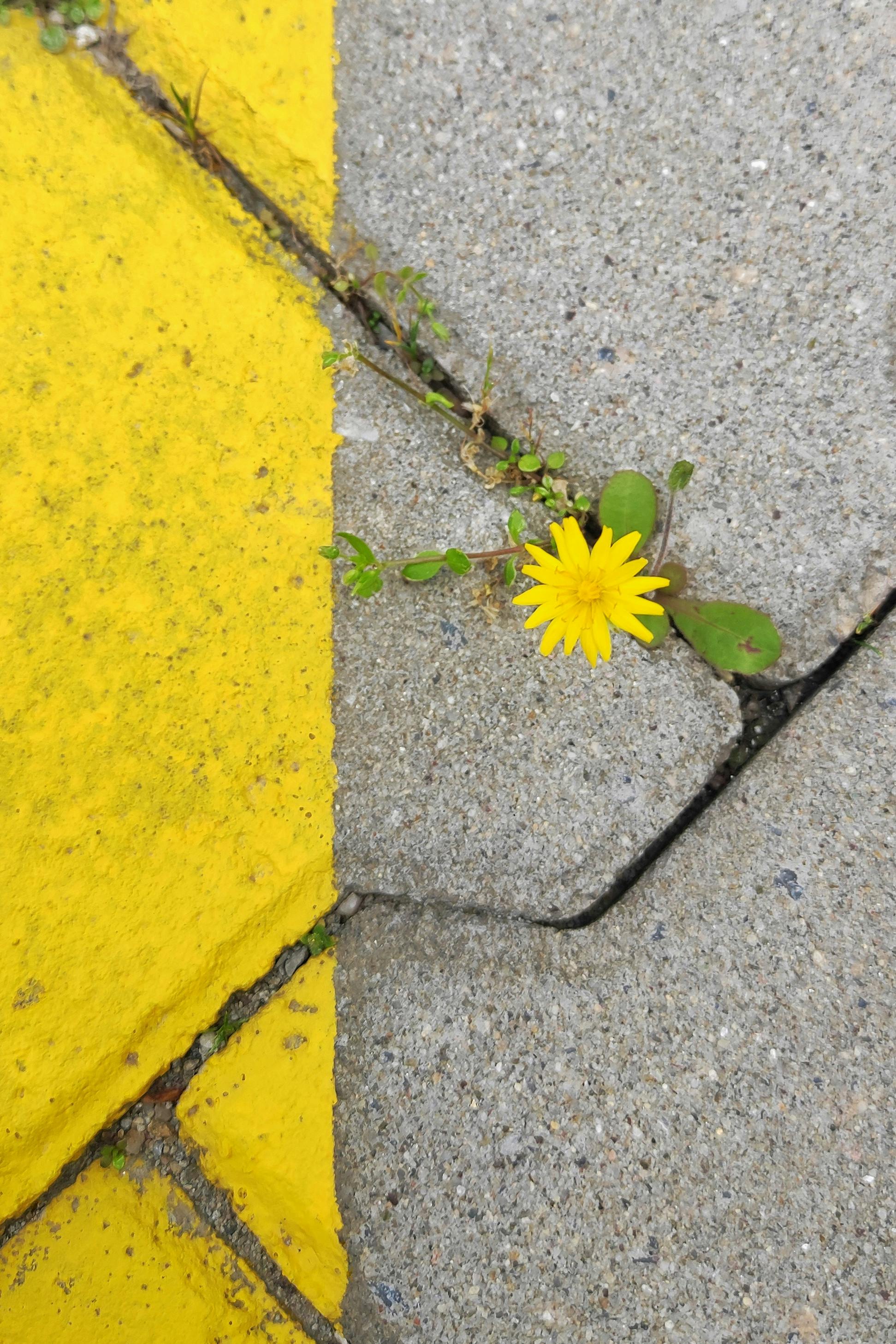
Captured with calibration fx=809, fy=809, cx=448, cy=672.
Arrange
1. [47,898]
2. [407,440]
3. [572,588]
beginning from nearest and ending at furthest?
[572,588] < [47,898] < [407,440]

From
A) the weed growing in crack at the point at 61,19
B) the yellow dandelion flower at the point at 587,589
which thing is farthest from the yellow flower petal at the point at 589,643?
the weed growing in crack at the point at 61,19

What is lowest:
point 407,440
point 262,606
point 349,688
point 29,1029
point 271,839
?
point 29,1029

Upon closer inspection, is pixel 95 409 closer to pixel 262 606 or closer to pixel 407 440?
pixel 262 606

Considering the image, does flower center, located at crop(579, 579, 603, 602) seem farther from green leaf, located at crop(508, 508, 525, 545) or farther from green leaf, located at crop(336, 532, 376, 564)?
green leaf, located at crop(336, 532, 376, 564)

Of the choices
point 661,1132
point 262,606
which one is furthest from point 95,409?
point 661,1132

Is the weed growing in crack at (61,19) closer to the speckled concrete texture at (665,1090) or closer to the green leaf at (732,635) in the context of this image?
the green leaf at (732,635)

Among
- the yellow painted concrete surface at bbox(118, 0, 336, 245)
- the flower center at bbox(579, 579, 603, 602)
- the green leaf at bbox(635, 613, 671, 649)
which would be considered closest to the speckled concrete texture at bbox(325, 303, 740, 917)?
the green leaf at bbox(635, 613, 671, 649)

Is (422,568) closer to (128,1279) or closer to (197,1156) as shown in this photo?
(197,1156)
